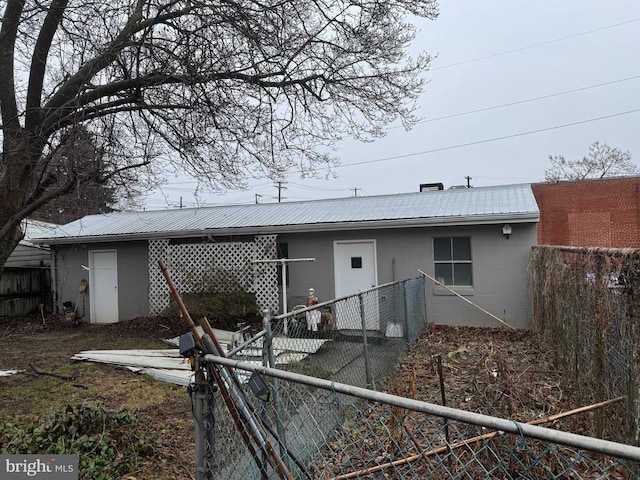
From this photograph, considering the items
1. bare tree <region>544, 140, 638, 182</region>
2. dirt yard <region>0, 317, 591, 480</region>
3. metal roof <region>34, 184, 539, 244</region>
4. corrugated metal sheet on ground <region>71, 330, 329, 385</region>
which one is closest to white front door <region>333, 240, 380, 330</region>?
metal roof <region>34, 184, 539, 244</region>

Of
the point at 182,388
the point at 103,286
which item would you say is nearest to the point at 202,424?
the point at 182,388

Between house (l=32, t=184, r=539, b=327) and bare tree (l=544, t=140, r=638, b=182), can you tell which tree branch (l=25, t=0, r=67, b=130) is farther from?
bare tree (l=544, t=140, r=638, b=182)

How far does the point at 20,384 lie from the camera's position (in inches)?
233

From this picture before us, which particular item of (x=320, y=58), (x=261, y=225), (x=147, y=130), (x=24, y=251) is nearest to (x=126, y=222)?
(x=24, y=251)

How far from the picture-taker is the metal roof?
361 inches

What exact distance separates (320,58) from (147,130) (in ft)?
10.2

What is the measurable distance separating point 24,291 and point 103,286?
11.4ft

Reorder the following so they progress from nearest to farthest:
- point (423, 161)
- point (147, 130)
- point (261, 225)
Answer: point (147, 130), point (261, 225), point (423, 161)

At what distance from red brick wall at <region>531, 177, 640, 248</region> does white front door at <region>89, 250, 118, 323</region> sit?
54.3 feet

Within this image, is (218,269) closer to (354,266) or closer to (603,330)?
(354,266)

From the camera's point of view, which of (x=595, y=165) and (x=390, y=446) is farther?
(x=595, y=165)

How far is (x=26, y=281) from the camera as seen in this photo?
1379cm

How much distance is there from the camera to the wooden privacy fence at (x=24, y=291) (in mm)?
13039

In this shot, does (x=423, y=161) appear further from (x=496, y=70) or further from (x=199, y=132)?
(x=199, y=132)
